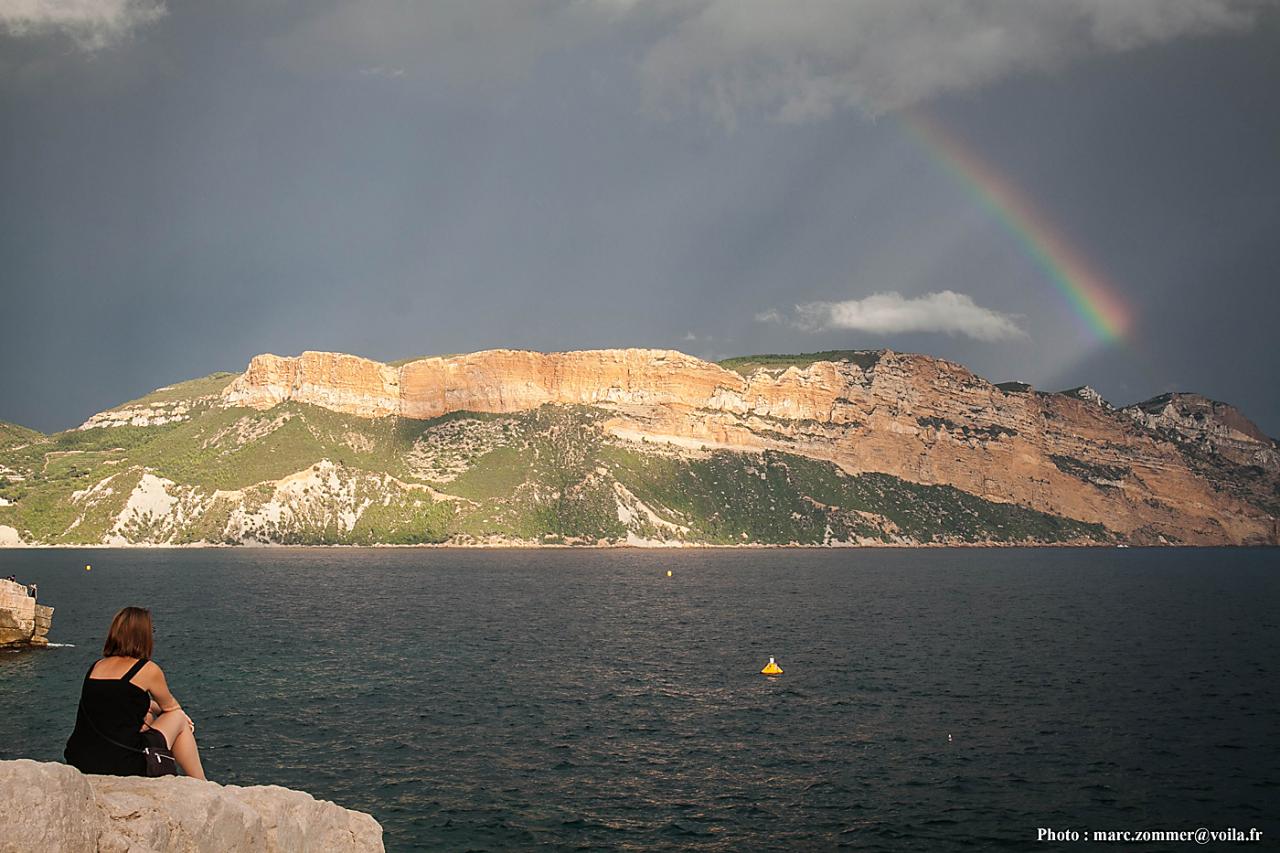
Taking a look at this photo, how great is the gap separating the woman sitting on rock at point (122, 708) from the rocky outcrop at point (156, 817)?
1.32 meters

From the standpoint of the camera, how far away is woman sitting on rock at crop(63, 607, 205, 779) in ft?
42.9

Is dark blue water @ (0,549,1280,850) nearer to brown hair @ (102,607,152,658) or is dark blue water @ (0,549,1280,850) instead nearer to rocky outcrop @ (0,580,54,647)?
rocky outcrop @ (0,580,54,647)

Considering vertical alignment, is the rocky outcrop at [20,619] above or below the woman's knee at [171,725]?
below

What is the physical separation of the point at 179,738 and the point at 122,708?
3.41ft

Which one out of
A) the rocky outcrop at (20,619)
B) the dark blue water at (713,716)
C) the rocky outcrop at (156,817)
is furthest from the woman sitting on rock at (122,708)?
the rocky outcrop at (20,619)

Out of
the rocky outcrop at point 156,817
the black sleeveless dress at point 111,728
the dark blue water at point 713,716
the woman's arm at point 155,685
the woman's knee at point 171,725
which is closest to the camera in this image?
the rocky outcrop at point 156,817

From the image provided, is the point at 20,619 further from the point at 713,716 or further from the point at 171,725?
the point at 171,725

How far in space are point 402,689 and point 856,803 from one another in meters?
30.2

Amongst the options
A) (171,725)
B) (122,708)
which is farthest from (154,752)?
(122,708)

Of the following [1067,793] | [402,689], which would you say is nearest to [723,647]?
[402,689]

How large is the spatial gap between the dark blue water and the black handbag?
1826 cm

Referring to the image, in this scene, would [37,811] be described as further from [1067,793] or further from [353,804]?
[1067,793]

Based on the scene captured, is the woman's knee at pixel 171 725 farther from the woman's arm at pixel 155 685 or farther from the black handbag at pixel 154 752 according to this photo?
the woman's arm at pixel 155 685

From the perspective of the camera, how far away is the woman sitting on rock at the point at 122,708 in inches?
515
